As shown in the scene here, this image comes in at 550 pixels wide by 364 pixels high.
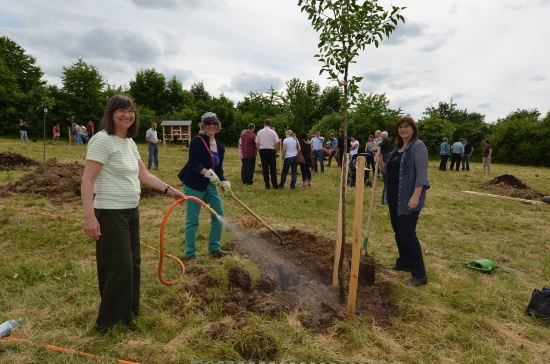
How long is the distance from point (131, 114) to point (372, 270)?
10.3 ft

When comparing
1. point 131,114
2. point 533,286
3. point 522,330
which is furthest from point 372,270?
point 131,114

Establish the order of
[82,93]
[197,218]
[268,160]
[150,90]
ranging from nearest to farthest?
[197,218], [268,160], [82,93], [150,90]

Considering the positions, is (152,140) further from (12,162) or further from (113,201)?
(113,201)

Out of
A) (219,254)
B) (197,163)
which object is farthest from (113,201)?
(219,254)

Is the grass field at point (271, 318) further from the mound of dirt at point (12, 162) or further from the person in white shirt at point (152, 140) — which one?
the mound of dirt at point (12, 162)

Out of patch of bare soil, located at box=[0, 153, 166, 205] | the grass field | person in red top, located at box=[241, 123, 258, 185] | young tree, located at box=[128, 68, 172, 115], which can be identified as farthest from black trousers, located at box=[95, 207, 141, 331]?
young tree, located at box=[128, 68, 172, 115]

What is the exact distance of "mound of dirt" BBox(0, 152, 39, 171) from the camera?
1188cm

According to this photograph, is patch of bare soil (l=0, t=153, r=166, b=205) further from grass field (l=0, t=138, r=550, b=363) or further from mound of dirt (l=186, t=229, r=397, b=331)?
mound of dirt (l=186, t=229, r=397, b=331)

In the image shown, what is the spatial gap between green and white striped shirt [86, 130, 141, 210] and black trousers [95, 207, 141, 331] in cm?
8

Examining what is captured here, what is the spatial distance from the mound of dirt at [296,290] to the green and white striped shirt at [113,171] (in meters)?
1.38

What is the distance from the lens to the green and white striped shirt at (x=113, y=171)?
2.57 metres

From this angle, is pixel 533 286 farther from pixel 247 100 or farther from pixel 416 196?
pixel 247 100

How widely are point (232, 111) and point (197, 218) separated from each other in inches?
1206

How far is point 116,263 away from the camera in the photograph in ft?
9.01
